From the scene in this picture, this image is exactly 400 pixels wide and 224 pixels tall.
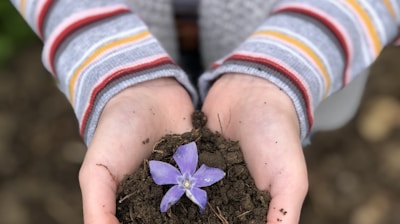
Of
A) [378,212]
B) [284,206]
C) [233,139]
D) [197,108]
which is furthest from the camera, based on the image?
[378,212]

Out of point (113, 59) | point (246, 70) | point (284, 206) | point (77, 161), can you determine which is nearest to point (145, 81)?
point (113, 59)

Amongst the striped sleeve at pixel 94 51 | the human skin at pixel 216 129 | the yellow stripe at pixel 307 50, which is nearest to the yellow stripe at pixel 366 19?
the yellow stripe at pixel 307 50

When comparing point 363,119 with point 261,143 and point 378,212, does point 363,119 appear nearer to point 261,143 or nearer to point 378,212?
point 378,212

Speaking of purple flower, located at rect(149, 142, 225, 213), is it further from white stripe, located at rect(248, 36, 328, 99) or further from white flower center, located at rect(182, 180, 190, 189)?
white stripe, located at rect(248, 36, 328, 99)

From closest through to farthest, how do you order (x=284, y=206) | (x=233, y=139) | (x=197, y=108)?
(x=284, y=206) < (x=233, y=139) < (x=197, y=108)

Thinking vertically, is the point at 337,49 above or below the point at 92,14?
below

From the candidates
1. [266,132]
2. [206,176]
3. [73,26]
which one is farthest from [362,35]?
Result: [73,26]

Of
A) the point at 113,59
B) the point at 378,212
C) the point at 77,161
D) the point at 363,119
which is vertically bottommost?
the point at 378,212
